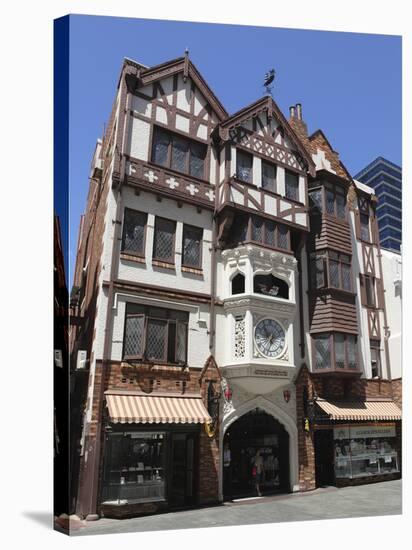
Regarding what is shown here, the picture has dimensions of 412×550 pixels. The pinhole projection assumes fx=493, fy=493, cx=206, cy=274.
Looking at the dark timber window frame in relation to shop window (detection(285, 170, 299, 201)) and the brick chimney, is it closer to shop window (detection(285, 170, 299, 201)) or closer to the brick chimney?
shop window (detection(285, 170, 299, 201))

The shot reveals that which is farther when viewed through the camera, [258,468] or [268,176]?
[268,176]

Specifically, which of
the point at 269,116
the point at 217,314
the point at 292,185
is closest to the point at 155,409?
the point at 217,314

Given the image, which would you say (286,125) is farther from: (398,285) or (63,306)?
(63,306)

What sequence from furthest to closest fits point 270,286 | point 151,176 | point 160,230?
1. point 270,286
2. point 160,230
3. point 151,176

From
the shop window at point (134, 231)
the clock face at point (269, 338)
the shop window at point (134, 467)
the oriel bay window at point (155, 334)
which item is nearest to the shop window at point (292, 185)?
the clock face at point (269, 338)

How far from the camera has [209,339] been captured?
1324cm

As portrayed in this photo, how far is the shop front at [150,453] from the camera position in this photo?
10680 millimetres

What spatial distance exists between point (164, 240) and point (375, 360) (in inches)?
337

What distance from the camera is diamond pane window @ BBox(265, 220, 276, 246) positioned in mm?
14674

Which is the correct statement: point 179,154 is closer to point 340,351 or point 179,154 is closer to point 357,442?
point 340,351

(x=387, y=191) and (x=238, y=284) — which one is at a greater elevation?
(x=387, y=191)

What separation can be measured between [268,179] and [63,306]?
7.50m

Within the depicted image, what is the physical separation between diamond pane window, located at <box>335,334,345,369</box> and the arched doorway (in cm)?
270

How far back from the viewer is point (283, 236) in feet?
49.3
